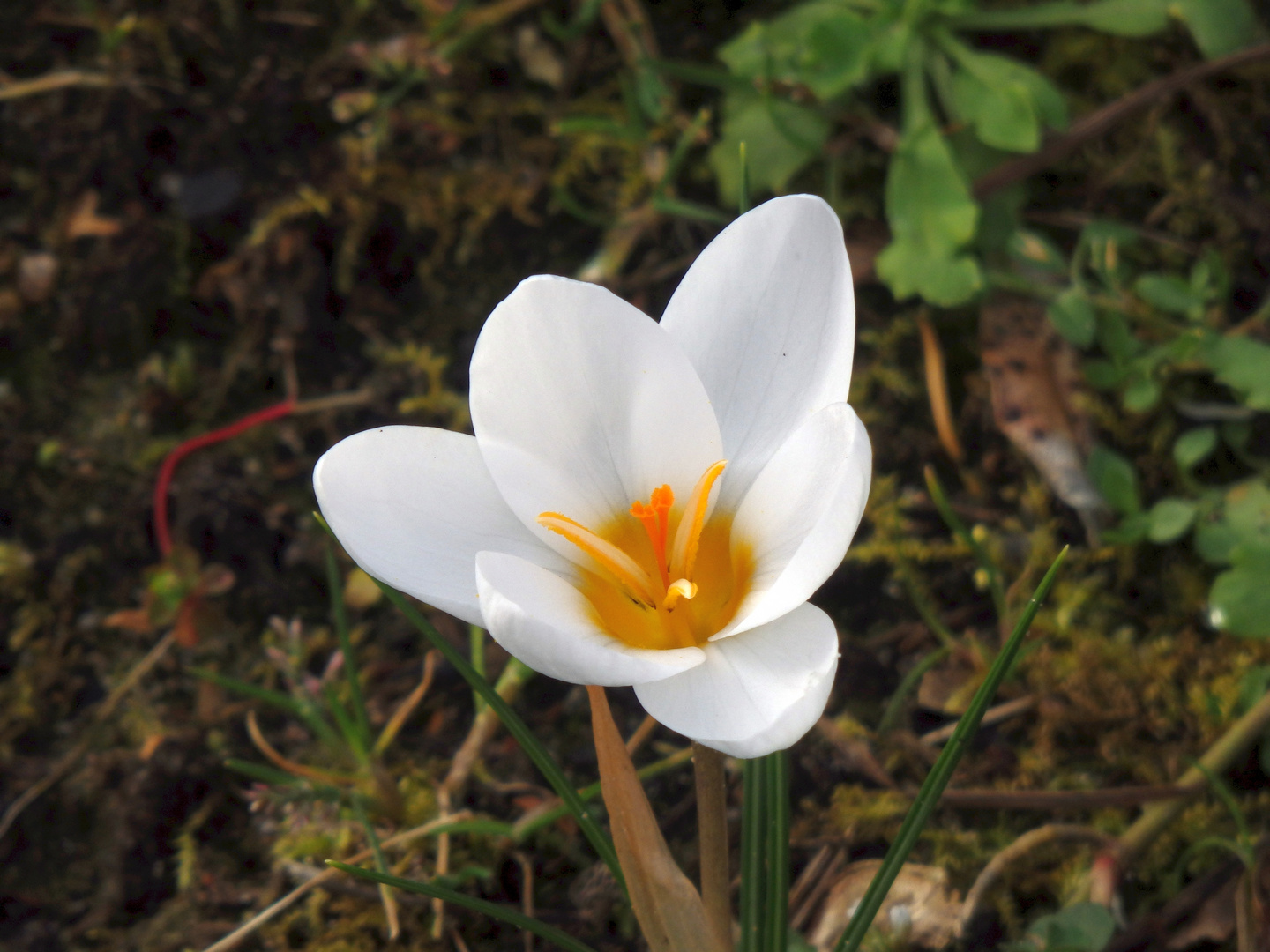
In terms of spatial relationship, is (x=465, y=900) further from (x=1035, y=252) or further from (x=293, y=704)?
(x=1035, y=252)

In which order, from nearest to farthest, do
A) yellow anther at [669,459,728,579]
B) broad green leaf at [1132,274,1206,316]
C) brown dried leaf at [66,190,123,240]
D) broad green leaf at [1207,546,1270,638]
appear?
yellow anther at [669,459,728,579] < broad green leaf at [1207,546,1270,638] < broad green leaf at [1132,274,1206,316] < brown dried leaf at [66,190,123,240]

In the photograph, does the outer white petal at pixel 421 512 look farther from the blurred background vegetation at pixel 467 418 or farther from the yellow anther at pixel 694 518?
the blurred background vegetation at pixel 467 418

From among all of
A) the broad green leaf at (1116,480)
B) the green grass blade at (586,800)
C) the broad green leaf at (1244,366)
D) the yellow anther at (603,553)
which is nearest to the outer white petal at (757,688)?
the yellow anther at (603,553)

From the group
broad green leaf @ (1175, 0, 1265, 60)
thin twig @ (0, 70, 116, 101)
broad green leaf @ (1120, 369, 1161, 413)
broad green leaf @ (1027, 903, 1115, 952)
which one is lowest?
broad green leaf @ (1027, 903, 1115, 952)

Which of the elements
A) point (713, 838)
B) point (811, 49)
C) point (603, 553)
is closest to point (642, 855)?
point (713, 838)

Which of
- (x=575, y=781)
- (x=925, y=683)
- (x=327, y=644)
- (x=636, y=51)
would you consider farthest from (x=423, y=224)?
(x=925, y=683)

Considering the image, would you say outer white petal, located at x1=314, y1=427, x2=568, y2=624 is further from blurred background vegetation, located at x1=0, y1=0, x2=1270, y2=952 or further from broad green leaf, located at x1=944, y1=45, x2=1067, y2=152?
broad green leaf, located at x1=944, y1=45, x2=1067, y2=152

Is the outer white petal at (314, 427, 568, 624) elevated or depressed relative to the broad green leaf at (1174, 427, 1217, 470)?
elevated

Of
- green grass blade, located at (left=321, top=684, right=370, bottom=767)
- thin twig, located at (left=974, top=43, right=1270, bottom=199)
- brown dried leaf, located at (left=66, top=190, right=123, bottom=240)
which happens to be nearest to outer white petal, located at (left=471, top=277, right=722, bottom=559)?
green grass blade, located at (left=321, top=684, right=370, bottom=767)
